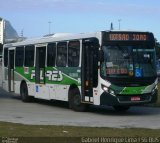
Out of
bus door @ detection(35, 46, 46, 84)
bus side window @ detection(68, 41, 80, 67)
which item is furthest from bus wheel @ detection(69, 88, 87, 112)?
bus door @ detection(35, 46, 46, 84)

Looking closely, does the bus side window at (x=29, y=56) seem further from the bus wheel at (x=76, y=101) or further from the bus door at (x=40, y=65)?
the bus wheel at (x=76, y=101)

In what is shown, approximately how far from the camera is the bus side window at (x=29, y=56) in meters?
24.7

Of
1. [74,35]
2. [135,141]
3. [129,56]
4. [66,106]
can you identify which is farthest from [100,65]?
[135,141]

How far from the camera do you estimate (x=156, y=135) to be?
1304 cm

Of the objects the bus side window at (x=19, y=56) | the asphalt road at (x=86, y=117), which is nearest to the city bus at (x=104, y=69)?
the asphalt road at (x=86, y=117)

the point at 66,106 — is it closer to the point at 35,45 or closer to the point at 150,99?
the point at 35,45

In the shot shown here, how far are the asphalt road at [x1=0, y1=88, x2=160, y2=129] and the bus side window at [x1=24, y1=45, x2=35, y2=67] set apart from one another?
8.35 feet

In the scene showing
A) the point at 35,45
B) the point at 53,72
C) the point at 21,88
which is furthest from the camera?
the point at 21,88

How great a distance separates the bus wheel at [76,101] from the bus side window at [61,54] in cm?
138

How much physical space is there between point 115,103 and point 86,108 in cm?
188

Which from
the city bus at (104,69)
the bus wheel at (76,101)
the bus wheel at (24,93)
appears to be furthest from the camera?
the bus wheel at (24,93)

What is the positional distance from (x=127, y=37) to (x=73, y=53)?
240cm

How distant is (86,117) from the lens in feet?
60.2

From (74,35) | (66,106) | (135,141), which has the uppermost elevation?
(74,35)
